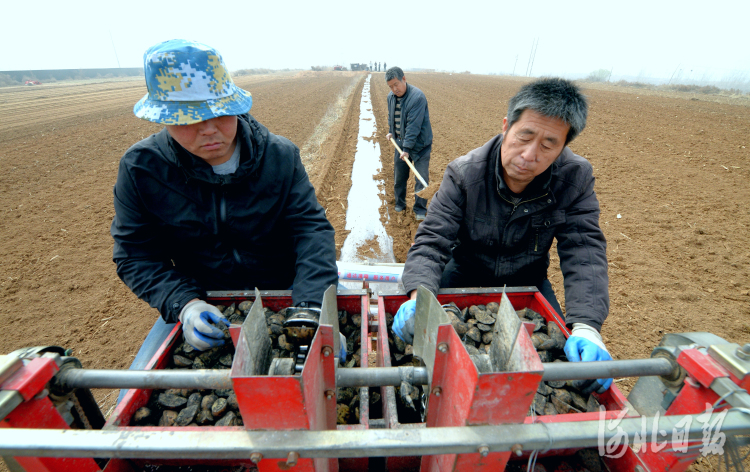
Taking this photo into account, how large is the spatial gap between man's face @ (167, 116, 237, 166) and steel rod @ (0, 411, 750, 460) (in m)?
1.30

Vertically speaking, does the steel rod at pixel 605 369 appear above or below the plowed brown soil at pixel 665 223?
above

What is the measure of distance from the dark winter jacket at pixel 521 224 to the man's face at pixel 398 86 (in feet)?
12.9

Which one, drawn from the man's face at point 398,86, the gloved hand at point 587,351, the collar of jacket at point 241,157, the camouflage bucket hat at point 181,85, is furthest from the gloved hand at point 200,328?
the man's face at point 398,86

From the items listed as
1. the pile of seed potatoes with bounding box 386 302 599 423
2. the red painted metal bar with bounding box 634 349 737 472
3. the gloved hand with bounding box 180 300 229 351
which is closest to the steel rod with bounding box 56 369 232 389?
the gloved hand with bounding box 180 300 229 351

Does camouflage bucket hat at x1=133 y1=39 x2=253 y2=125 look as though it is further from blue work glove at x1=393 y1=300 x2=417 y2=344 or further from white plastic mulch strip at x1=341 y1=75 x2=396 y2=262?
white plastic mulch strip at x1=341 y1=75 x2=396 y2=262

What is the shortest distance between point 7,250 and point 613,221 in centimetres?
1004

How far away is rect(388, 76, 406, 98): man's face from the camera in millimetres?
5594

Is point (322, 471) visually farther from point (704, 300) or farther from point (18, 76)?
point (18, 76)

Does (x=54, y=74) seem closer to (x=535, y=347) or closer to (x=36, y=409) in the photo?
(x=36, y=409)

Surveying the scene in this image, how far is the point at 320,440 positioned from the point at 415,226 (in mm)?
4917

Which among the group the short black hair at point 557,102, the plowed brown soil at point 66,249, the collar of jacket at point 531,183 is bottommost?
the plowed brown soil at point 66,249

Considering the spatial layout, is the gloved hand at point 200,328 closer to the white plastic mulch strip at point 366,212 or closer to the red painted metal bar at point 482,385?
the red painted metal bar at point 482,385

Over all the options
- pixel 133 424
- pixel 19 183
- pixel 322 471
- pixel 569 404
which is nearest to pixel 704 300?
pixel 569 404

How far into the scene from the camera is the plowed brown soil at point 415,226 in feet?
12.5
